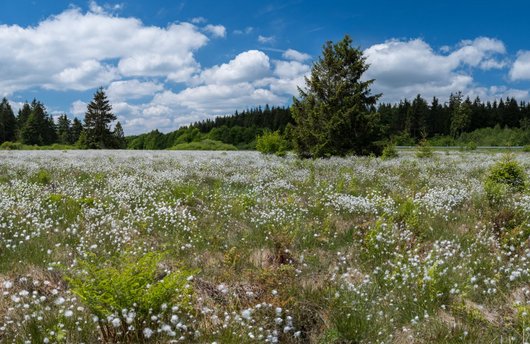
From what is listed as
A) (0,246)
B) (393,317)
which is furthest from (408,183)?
(0,246)

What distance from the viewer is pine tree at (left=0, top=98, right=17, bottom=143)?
9294 centimetres

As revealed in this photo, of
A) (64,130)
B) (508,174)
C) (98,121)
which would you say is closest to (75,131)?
(64,130)

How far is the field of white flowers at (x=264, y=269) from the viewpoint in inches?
158

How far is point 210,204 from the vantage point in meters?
9.91

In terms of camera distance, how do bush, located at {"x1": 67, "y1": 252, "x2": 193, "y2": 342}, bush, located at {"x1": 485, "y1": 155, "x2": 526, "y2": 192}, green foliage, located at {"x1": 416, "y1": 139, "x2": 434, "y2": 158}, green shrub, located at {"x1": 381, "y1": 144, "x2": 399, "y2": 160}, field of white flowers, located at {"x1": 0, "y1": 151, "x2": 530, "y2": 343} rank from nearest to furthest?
bush, located at {"x1": 67, "y1": 252, "x2": 193, "y2": 342}
field of white flowers, located at {"x1": 0, "y1": 151, "x2": 530, "y2": 343}
bush, located at {"x1": 485, "y1": 155, "x2": 526, "y2": 192}
green shrub, located at {"x1": 381, "y1": 144, "x2": 399, "y2": 160}
green foliage, located at {"x1": 416, "y1": 139, "x2": 434, "y2": 158}

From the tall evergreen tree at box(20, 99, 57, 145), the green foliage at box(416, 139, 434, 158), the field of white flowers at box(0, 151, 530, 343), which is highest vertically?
the tall evergreen tree at box(20, 99, 57, 145)

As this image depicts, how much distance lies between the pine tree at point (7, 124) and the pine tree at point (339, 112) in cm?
9417

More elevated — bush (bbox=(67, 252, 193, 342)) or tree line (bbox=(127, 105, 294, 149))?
tree line (bbox=(127, 105, 294, 149))

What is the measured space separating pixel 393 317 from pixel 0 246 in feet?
21.5

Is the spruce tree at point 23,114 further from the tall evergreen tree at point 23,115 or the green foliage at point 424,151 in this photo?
the green foliage at point 424,151

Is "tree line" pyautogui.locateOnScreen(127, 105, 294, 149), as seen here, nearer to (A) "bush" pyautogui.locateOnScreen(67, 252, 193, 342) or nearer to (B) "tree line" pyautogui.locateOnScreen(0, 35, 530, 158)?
(B) "tree line" pyautogui.locateOnScreen(0, 35, 530, 158)

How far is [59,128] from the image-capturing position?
11488 centimetres

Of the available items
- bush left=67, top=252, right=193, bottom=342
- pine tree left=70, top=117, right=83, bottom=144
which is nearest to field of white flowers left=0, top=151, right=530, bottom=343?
bush left=67, top=252, right=193, bottom=342

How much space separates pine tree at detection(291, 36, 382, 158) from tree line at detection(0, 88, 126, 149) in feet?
198
